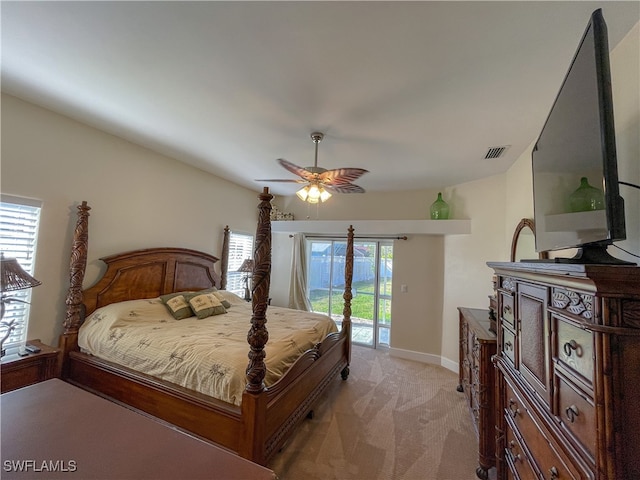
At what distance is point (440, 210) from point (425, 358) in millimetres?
2342

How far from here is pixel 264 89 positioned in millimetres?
1883

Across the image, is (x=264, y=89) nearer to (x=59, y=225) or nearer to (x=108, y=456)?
(x=108, y=456)

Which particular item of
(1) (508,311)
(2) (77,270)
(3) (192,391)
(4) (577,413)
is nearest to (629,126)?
(1) (508,311)

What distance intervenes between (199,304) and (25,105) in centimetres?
240

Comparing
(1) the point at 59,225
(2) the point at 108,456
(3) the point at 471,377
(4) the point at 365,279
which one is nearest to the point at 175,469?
(2) the point at 108,456

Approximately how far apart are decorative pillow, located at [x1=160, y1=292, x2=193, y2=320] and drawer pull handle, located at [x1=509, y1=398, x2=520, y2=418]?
9.84 ft

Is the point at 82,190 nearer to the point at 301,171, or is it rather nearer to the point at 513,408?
the point at 301,171

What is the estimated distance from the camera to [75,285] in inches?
97.3

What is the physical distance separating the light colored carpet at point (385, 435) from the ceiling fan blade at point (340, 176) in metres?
2.34

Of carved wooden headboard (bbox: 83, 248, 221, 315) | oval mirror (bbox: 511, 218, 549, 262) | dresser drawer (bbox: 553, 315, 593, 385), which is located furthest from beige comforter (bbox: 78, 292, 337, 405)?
oval mirror (bbox: 511, 218, 549, 262)

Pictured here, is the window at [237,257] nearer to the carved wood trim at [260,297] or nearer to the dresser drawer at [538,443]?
the carved wood trim at [260,297]

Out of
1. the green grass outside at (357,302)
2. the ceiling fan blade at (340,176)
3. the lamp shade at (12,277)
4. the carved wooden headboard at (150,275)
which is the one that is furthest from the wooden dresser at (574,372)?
the carved wooden headboard at (150,275)

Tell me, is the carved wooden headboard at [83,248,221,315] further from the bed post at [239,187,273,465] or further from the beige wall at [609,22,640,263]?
the beige wall at [609,22,640,263]

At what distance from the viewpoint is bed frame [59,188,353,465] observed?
1724mm
